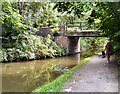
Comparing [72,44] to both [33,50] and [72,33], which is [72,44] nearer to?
[72,33]

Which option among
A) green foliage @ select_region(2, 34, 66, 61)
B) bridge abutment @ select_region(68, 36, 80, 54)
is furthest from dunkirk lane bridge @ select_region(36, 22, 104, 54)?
green foliage @ select_region(2, 34, 66, 61)

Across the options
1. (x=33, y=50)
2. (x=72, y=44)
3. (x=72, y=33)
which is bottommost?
(x=72, y=44)

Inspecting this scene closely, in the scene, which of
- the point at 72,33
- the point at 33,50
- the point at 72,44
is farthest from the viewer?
the point at 72,44

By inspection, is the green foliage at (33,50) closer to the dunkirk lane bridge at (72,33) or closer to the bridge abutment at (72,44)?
the dunkirk lane bridge at (72,33)

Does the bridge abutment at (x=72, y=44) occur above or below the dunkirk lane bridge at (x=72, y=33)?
below

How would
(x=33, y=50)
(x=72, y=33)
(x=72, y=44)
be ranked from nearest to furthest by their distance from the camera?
1. (x=33, y=50)
2. (x=72, y=33)
3. (x=72, y=44)

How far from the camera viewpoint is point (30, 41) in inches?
925

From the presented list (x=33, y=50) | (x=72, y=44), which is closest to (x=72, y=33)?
(x=72, y=44)

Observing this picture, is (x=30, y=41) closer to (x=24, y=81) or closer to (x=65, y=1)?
(x=24, y=81)

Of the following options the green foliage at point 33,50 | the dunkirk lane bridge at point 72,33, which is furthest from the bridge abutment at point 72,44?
the green foliage at point 33,50

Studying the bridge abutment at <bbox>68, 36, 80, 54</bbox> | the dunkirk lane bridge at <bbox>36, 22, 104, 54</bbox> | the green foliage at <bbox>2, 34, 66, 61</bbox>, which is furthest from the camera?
the bridge abutment at <bbox>68, 36, 80, 54</bbox>

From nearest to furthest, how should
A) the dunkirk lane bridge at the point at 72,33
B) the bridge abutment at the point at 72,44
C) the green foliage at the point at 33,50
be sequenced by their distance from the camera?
the green foliage at the point at 33,50, the dunkirk lane bridge at the point at 72,33, the bridge abutment at the point at 72,44

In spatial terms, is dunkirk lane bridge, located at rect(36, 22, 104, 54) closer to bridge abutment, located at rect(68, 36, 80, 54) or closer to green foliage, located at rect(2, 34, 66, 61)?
bridge abutment, located at rect(68, 36, 80, 54)

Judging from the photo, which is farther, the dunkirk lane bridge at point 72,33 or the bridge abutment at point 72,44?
the bridge abutment at point 72,44
